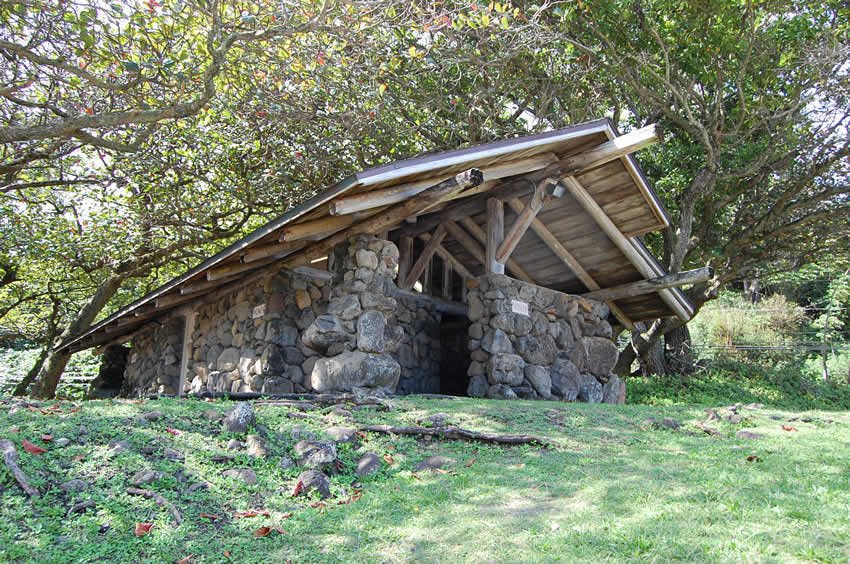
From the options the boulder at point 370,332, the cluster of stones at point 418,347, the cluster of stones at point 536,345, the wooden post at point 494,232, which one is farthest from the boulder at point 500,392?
the boulder at point 370,332

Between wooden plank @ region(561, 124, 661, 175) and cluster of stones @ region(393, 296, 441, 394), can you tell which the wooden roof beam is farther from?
cluster of stones @ region(393, 296, 441, 394)

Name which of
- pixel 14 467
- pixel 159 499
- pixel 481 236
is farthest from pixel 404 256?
pixel 14 467

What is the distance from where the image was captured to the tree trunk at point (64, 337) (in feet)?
40.5

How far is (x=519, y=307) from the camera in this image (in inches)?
360

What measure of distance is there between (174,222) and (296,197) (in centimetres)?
231

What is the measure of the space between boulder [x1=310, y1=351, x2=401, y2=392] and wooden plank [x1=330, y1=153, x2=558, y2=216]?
1.64 metres

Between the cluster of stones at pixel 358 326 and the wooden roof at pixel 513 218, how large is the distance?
42cm

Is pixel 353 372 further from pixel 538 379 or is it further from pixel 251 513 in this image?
pixel 251 513

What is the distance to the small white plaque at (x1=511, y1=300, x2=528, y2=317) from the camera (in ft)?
29.7

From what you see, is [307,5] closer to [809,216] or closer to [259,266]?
[259,266]

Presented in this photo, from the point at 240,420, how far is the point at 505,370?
4665 millimetres

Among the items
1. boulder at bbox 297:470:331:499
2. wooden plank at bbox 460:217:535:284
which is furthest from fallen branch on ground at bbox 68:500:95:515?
wooden plank at bbox 460:217:535:284

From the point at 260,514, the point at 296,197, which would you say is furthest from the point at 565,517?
the point at 296,197

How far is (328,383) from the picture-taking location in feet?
22.9
